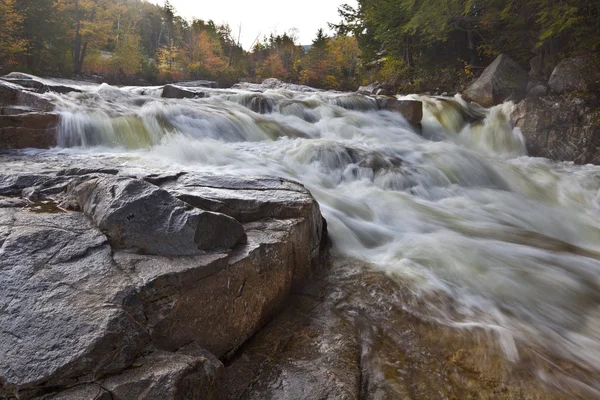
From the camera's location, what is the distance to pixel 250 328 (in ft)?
8.09

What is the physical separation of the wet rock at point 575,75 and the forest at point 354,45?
0.53 metres

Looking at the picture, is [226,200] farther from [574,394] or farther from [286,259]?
[574,394]

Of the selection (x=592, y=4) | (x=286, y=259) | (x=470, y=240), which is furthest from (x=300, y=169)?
(x=592, y=4)

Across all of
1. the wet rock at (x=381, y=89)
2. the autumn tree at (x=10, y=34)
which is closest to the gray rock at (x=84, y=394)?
the wet rock at (x=381, y=89)

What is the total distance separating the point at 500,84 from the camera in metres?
11.9

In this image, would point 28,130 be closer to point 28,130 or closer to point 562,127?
point 28,130

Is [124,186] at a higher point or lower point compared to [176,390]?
higher

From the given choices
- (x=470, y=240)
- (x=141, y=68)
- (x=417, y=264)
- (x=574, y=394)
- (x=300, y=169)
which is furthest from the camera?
(x=141, y=68)

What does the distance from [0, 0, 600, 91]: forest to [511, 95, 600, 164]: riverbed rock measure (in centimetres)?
226

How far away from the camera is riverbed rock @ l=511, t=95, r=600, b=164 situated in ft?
28.7

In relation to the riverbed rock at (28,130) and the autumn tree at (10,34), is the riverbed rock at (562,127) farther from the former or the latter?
the autumn tree at (10,34)

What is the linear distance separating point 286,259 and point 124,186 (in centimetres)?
136

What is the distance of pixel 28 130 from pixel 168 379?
6.22 m

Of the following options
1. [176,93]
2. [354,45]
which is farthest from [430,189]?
[354,45]
